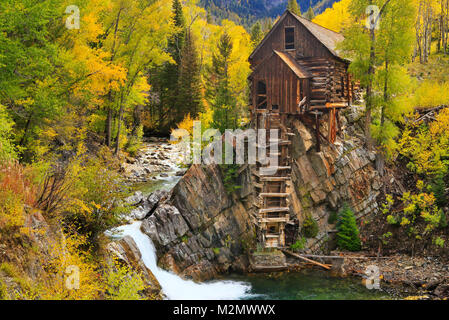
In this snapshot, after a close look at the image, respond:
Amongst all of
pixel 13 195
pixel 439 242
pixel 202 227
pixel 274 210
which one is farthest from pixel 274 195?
pixel 13 195

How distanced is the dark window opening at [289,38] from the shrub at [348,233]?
1189cm

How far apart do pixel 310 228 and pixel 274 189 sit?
11.1ft

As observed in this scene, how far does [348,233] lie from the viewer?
20406mm

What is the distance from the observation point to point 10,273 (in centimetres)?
834

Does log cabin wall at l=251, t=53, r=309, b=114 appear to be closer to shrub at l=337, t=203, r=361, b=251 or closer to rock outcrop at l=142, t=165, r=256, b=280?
rock outcrop at l=142, t=165, r=256, b=280

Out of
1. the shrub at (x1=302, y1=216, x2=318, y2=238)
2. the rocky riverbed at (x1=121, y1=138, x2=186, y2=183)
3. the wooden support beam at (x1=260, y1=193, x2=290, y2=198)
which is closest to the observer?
the wooden support beam at (x1=260, y1=193, x2=290, y2=198)

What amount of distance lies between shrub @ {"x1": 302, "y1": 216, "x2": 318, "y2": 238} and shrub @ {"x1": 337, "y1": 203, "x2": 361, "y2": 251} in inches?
55.4

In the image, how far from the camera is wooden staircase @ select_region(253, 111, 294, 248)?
65.7 feet

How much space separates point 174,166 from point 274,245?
14196 mm

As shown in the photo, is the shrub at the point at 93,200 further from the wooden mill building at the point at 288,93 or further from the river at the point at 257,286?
the wooden mill building at the point at 288,93

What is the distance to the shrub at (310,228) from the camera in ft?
68.9

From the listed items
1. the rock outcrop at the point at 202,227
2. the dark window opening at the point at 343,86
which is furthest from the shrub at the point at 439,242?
the dark window opening at the point at 343,86

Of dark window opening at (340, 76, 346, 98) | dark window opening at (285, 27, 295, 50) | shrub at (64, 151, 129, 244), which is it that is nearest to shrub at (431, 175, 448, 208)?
dark window opening at (340, 76, 346, 98)

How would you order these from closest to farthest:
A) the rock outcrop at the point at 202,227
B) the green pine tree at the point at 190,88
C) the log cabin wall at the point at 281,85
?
the rock outcrop at the point at 202,227, the log cabin wall at the point at 281,85, the green pine tree at the point at 190,88
